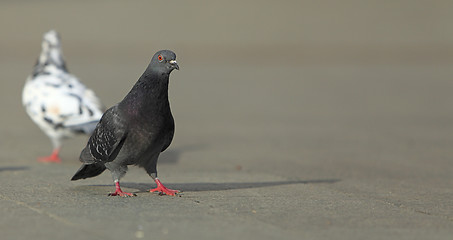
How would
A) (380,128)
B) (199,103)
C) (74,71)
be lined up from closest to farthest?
(380,128) < (199,103) < (74,71)

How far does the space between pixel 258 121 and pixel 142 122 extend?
754 centimetres

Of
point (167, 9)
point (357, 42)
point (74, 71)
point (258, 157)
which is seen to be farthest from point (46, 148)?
point (167, 9)

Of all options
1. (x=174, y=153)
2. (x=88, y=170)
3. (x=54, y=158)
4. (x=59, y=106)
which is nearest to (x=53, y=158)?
(x=54, y=158)

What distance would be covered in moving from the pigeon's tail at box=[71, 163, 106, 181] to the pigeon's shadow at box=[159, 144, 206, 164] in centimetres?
280

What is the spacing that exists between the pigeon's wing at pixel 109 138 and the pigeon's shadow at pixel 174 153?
10.5 ft

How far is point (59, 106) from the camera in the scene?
1048cm

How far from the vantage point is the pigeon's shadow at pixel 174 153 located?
35.6 ft

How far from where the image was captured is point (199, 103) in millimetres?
16609

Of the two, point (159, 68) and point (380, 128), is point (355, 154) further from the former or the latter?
point (159, 68)

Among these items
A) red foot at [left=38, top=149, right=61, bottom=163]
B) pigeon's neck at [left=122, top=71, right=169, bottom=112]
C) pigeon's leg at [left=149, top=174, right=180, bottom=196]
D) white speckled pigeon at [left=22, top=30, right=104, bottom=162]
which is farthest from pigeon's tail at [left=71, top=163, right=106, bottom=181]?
red foot at [left=38, top=149, right=61, bottom=163]

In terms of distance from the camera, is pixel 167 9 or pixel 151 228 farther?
pixel 167 9

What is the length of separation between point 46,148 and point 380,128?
5.30 metres

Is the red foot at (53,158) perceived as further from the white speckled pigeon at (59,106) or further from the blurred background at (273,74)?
the blurred background at (273,74)

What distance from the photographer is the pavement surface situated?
643cm
